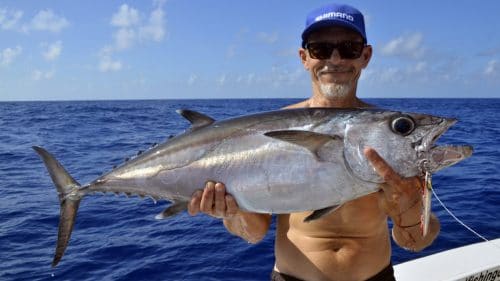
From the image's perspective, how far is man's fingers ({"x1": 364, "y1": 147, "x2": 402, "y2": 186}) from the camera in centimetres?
268

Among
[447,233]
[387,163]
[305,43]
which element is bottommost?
[447,233]

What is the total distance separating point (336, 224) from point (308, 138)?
106 centimetres

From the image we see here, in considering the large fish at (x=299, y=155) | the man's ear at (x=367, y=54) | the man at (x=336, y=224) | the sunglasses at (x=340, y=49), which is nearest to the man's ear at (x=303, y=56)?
the man at (x=336, y=224)

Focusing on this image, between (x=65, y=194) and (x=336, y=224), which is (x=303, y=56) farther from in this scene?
(x=65, y=194)

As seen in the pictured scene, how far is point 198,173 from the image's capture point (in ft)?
10.4

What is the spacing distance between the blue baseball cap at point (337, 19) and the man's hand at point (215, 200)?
1.49 metres

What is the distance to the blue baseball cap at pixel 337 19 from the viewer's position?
11.8 ft

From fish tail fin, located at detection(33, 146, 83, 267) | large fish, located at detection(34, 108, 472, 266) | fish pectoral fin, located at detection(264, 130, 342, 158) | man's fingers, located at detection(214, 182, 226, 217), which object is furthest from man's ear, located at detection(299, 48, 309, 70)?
fish tail fin, located at detection(33, 146, 83, 267)

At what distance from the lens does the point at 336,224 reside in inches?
141

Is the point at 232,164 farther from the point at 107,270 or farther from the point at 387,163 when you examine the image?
the point at 107,270

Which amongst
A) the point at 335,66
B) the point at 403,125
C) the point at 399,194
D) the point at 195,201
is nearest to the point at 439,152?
the point at 403,125

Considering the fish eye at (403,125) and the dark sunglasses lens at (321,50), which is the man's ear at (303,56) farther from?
the fish eye at (403,125)

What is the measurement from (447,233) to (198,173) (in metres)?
6.77

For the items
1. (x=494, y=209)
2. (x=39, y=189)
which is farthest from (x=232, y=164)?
(x=39, y=189)
